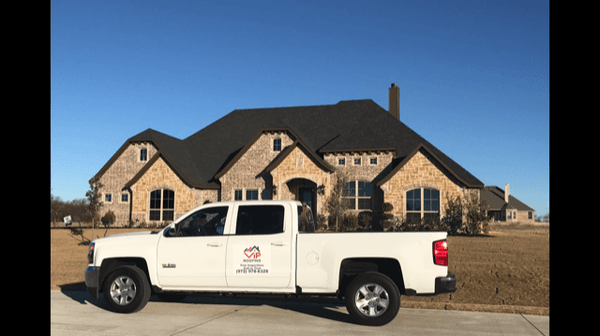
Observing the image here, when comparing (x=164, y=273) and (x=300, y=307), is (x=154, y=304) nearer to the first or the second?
(x=164, y=273)

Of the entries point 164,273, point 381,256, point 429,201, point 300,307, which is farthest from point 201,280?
point 429,201

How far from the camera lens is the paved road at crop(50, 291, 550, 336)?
23.2 ft

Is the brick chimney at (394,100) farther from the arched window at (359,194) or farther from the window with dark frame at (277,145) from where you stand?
the window with dark frame at (277,145)

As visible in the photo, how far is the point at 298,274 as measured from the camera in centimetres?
796

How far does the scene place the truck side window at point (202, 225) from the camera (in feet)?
28.2

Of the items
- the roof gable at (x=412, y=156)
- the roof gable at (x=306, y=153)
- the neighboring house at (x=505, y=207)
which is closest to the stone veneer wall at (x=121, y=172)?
the roof gable at (x=306, y=153)

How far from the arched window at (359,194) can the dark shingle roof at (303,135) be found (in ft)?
7.34

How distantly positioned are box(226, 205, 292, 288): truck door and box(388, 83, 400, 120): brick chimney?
29.5m

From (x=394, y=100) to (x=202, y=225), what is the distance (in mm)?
29562

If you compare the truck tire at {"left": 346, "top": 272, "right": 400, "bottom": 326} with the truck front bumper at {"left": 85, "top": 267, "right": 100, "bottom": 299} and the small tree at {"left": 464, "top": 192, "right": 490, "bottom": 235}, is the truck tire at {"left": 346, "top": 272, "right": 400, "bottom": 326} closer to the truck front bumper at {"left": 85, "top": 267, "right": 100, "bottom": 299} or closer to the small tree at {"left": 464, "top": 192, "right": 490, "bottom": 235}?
the truck front bumper at {"left": 85, "top": 267, "right": 100, "bottom": 299}

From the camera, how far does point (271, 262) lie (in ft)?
26.4

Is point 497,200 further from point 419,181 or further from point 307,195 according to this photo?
point 307,195

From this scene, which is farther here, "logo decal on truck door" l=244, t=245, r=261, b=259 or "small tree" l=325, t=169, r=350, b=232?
"small tree" l=325, t=169, r=350, b=232

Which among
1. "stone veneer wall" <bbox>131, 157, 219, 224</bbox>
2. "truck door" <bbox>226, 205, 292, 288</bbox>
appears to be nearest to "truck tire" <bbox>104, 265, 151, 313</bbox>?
"truck door" <bbox>226, 205, 292, 288</bbox>
